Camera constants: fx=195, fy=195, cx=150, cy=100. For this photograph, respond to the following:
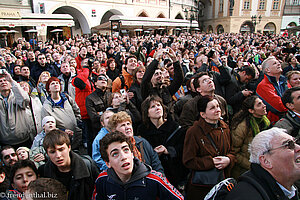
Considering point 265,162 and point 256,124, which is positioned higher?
point 265,162

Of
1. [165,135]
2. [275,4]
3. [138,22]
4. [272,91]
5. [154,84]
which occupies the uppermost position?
[275,4]

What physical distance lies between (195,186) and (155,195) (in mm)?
710

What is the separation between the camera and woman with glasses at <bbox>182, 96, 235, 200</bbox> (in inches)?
88.7

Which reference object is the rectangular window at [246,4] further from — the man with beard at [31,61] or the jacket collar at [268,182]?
the jacket collar at [268,182]

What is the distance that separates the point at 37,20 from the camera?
17234 mm

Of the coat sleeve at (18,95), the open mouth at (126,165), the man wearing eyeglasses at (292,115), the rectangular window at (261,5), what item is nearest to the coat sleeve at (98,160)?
the open mouth at (126,165)

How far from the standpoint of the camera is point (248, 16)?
42406 millimetres

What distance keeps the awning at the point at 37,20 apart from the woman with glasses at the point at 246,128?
61.5 feet

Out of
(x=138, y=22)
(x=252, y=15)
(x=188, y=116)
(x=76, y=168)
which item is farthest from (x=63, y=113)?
(x=252, y=15)

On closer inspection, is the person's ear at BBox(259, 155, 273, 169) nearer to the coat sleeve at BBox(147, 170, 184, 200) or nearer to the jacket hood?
the coat sleeve at BBox(147, 170, 184, 200)

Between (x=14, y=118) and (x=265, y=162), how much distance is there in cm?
370

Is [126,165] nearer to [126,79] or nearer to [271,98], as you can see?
[271,98]

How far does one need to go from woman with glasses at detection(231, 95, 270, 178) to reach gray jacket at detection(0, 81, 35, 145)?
3376 mm

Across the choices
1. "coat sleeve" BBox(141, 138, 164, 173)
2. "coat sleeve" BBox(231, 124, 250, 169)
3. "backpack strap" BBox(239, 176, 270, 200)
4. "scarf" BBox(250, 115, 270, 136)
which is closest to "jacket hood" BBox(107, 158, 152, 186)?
"coat sleeve" BBox(141, 138, 164, 173)
